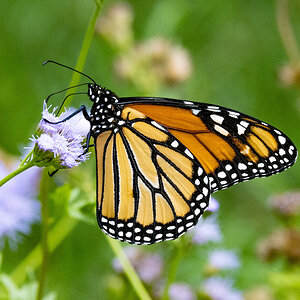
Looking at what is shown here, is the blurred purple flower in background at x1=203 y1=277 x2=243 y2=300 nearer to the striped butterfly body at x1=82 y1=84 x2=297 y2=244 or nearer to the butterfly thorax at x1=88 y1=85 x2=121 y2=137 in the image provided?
the striped butterfly body at x1=82 y1=84 x2=297 y2=244

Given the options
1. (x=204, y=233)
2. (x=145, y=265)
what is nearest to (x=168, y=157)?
(x=204, y=233)

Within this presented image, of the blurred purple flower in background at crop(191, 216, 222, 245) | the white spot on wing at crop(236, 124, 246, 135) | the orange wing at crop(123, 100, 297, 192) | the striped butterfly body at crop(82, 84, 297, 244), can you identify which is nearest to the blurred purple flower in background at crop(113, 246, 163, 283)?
the blurred purple flower in background at crop(191, 216, 222, 245)

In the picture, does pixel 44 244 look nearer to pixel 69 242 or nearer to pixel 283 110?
pixel 69 242

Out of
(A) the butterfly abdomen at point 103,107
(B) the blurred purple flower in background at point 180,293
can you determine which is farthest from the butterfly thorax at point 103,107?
(B) the blurred purple flower in background at point 180,293

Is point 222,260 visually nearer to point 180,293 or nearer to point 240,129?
point 180,293

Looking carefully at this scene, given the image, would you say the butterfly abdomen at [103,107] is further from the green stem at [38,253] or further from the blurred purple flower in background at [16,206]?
the green stem at [38,253]
